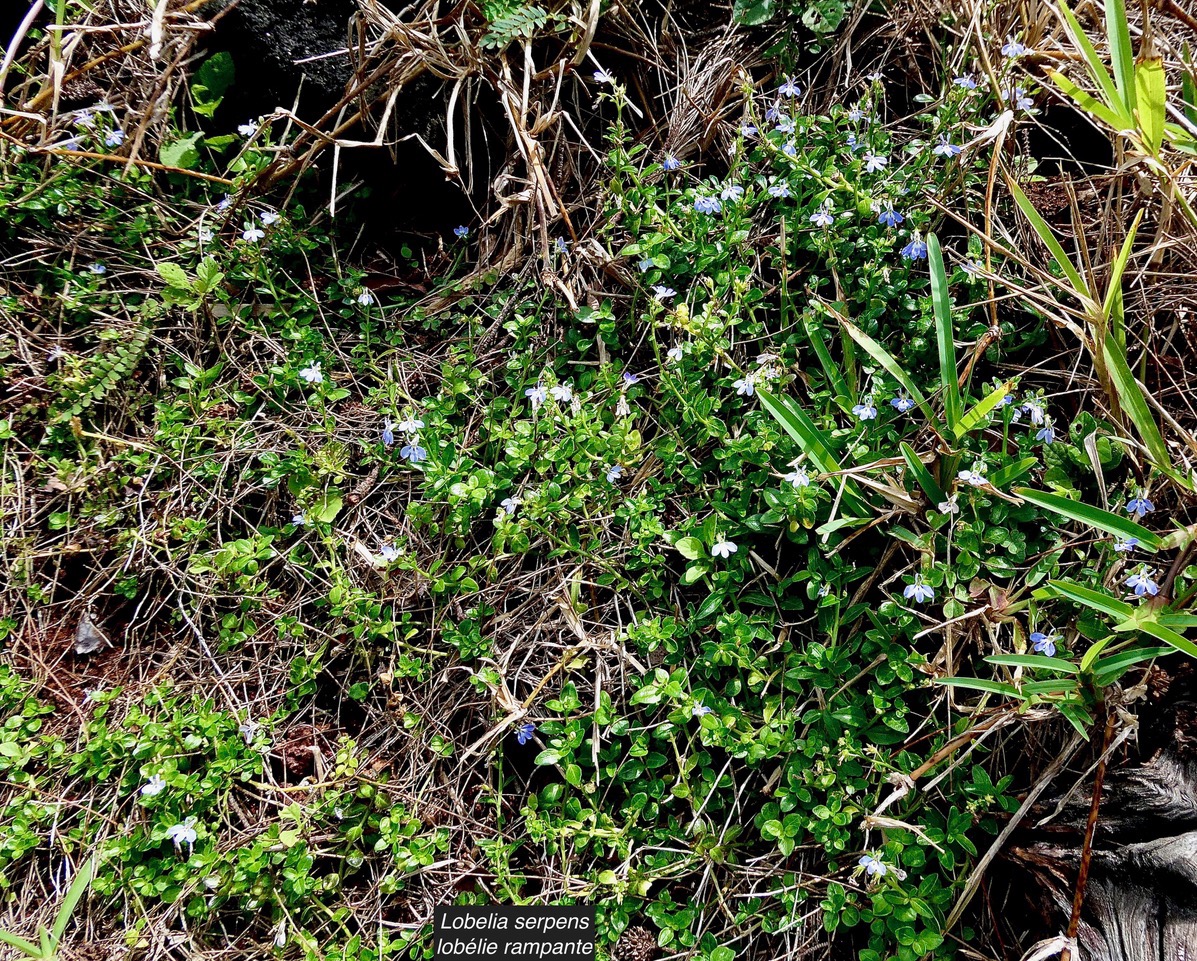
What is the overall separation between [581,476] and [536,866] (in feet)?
3.08

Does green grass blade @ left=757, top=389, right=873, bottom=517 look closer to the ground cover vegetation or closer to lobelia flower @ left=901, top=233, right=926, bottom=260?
the ground cover vegetation

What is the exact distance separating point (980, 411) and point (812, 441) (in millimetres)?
368

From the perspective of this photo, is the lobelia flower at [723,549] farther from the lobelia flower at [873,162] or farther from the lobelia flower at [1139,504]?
the lobelia flower at [873,162]

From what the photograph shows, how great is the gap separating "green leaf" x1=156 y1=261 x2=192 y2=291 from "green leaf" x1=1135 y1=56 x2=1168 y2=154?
2537 millimetres

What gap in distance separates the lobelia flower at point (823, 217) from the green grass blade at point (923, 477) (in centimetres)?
69

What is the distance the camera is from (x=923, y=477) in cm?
191

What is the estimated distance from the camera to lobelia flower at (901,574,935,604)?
5.94 feet

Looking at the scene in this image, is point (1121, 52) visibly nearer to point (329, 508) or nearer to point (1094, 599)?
point (1094, 599)

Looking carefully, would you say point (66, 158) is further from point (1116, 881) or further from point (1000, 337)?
point (1116, 881)

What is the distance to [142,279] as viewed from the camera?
9.16 feet

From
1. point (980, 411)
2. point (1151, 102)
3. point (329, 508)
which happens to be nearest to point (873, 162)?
point (1151, 102)

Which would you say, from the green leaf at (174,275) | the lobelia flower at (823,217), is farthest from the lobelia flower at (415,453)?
the lobelia flower at (823,217)

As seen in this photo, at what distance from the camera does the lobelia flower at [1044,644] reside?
1734mm

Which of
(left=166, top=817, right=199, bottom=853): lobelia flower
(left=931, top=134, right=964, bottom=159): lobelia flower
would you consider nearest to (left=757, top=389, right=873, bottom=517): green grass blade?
(left=931, top=134, right=964, bottom=159): lobelia flower
